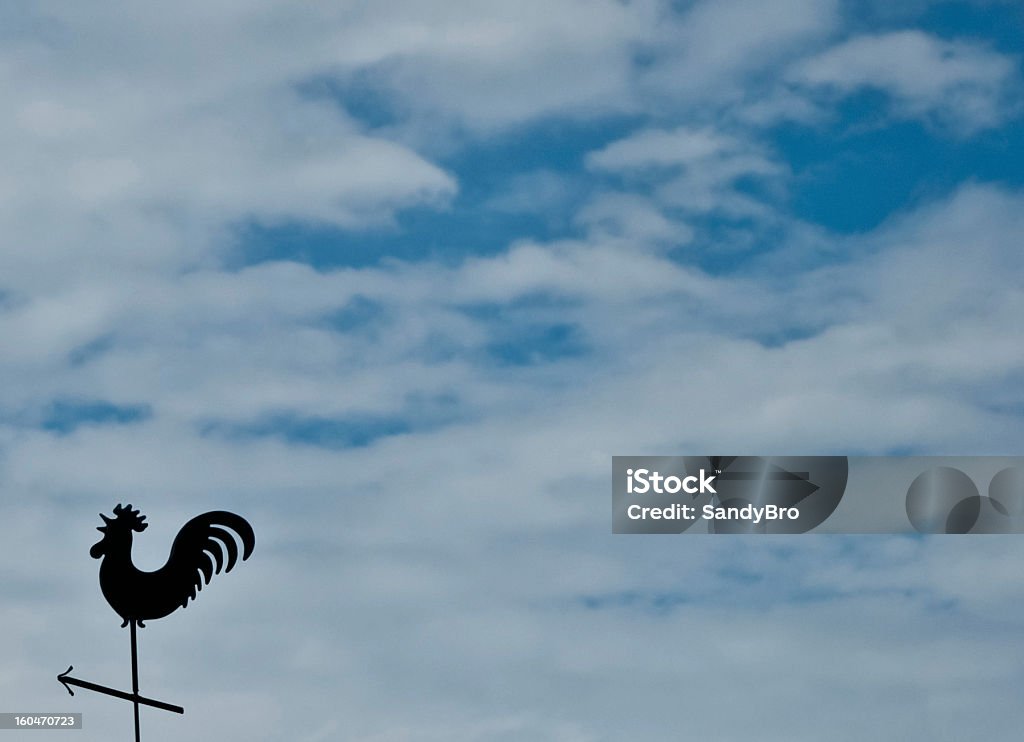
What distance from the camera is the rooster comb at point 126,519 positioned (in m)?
Result: 12.2

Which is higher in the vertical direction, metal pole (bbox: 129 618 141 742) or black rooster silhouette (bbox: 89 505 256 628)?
black rooster silhouette (bbox: 89 505 256 628)

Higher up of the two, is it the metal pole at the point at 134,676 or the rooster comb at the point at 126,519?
the rooster comb at the point at 126,519

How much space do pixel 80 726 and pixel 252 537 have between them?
2.57 m

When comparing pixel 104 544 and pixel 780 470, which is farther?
pixel 780 470

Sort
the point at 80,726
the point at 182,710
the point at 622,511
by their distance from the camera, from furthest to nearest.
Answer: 1. the point at 622,511
2. the point at 80,726
3. the point at 182,710

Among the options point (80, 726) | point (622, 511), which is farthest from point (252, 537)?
point (622, 511)

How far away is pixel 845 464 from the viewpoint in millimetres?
17422

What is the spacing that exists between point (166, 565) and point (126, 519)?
0.54 m

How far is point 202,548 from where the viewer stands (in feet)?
40.9

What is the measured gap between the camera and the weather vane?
39.5 ft

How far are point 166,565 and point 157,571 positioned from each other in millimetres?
92

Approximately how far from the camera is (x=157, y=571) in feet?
40.4

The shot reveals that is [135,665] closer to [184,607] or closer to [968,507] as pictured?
[184,607]

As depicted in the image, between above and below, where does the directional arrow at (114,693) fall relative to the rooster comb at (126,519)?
below
